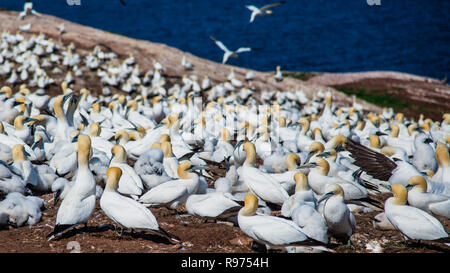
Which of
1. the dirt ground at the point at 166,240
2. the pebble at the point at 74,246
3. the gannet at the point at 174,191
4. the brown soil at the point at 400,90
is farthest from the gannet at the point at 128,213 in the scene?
the brown soil at the point at 400,90

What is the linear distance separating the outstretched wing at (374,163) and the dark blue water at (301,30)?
1582 inches

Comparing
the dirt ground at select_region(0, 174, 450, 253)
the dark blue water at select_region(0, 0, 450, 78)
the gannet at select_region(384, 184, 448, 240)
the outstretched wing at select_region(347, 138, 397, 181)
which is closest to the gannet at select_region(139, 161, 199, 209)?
the dirt ground at select_region(0, 174, 450, 253)

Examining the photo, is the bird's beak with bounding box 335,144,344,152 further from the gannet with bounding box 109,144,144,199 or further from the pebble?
the pebble

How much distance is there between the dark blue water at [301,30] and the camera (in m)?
54.1

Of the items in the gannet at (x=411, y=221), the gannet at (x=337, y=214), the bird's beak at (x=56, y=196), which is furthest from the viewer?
the bird's beak at (x=56, y=196)

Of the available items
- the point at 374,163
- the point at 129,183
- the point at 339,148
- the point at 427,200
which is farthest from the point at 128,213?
the point at 339,148

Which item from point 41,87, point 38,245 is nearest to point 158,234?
point 38,245

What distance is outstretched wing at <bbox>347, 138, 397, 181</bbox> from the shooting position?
9.11 meters

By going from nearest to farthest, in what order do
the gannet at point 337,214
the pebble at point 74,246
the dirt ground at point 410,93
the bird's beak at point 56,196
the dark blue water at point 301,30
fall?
the pebble at point 74,246, the gannet at point 337,214, the bird's beak at point 56,196, the dirt ground at point 410,93, the dark blue water at point 301,30

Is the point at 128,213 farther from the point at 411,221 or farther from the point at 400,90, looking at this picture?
the point at 400,90

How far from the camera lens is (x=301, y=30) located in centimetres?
6838

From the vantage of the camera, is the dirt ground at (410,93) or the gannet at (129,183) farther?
the dirt ground at (410,93)

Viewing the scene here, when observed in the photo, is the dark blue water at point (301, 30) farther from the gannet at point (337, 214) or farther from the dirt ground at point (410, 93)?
the gannet at point (337, 214)
